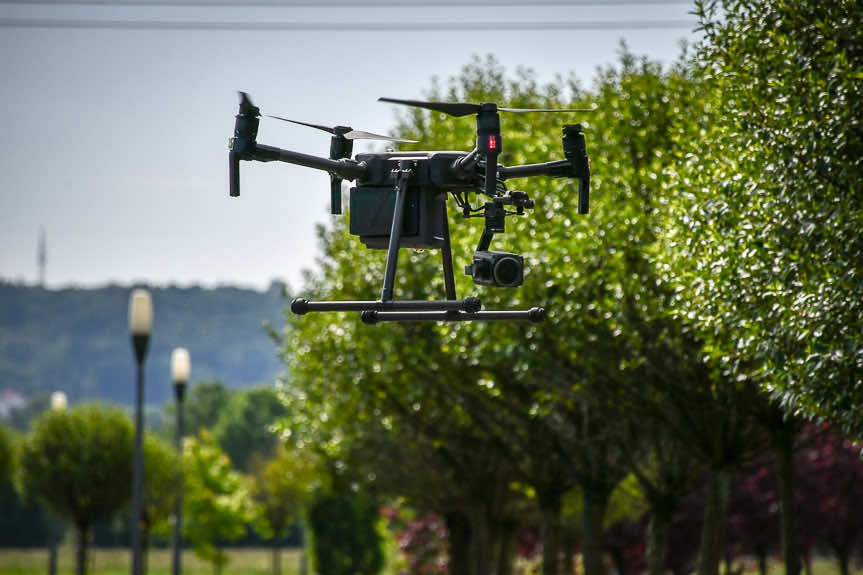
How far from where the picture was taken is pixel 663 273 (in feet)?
50.8

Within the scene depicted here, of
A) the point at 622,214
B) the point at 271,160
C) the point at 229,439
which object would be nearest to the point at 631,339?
the point at 622,214

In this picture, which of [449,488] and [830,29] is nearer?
[830,29]

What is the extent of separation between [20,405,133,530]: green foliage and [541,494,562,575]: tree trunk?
1313 centimetres

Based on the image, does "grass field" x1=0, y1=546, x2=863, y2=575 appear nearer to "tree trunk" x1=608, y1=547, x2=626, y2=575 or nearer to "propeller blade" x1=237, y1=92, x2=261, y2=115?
"tree trunk" x1=608, y1=547, x2=626, y2=575

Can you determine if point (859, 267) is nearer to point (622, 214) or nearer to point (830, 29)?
point (830, 29)

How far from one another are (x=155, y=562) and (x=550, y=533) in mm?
59590

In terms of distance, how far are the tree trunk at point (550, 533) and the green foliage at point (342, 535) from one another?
2917cm

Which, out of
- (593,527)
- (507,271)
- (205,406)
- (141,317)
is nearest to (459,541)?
(593,527)

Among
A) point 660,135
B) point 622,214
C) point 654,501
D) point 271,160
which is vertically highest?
point 660,135

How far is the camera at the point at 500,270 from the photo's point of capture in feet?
22.1

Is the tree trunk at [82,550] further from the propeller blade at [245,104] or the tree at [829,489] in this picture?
the propeller blade at [245,104]

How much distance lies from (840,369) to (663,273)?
12.8ft

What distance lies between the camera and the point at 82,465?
108 ft

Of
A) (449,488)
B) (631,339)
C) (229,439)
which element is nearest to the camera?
(631,339)
